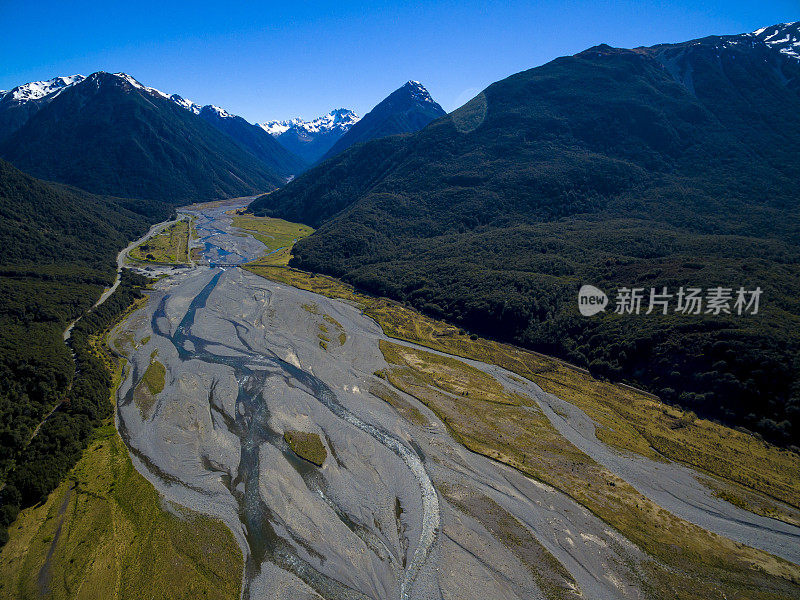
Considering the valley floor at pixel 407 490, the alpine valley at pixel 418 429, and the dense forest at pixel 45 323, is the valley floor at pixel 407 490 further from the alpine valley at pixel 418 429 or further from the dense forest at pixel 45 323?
the dense forest at pixel 45 323

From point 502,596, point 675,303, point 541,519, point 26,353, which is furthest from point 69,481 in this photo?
point 675,303

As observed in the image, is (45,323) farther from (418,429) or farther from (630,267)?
(630,267)

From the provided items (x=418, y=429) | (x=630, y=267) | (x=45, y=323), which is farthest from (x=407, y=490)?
(x=630, y=267)

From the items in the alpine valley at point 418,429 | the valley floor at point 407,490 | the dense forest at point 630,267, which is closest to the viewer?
the valley floor at point 407,490

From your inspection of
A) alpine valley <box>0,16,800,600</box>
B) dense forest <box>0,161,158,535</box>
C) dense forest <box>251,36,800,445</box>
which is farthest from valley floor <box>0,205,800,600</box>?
dense forest <box>251,36,800,445</box>

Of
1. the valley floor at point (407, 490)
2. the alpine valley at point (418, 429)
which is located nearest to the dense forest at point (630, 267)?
the alpine valley at point (418, 429)

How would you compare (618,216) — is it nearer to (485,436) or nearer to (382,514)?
(485,436)

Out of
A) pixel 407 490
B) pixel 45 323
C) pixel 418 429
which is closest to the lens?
pixel 407 490

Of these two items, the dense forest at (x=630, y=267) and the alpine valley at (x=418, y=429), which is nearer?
the alpine valley at (x=418, y=429)
